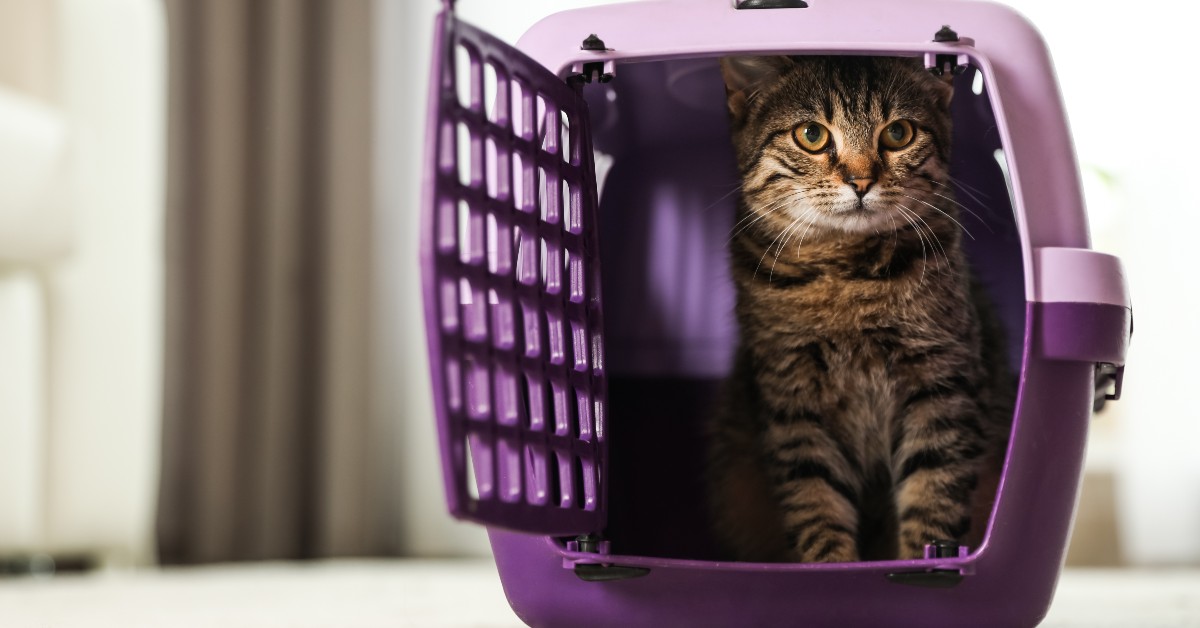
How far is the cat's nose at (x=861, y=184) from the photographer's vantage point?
114 cm

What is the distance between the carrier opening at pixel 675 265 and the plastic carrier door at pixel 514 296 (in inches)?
9.4

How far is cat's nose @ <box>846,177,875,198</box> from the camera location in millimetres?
1140

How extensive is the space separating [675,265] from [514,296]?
0.57 meters

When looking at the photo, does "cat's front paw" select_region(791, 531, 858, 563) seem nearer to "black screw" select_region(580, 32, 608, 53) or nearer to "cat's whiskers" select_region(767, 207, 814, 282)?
"cat's whiskers" select_region(767, 207, 814, 282)

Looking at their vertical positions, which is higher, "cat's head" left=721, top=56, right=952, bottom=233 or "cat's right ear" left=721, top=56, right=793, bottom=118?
"cat's right ear" left=721, top=56, right=793, bottom=118

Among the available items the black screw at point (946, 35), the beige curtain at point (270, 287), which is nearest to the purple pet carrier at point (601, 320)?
the black screw at point (946, 35)

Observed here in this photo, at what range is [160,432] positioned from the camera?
7.14 feet

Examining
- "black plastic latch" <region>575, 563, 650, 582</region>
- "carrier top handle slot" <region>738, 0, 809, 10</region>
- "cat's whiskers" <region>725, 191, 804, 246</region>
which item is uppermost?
"carrier top handle slot" <region>738, 0, 809, 10</region>

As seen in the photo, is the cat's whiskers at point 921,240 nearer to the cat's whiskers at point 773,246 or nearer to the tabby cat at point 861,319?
the tabby cat at point 861,319

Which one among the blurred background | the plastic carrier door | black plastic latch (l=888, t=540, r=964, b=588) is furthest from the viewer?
the blurred background

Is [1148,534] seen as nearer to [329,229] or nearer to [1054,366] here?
[1054,366]

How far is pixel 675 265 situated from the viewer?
4.86ft

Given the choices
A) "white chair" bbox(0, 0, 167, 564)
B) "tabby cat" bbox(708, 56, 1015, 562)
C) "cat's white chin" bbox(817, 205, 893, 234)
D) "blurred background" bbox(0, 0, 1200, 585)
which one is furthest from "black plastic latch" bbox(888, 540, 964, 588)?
"white chair" bbox(0, 0, 167, 564)

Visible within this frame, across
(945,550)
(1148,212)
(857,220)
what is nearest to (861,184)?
(857,220)
